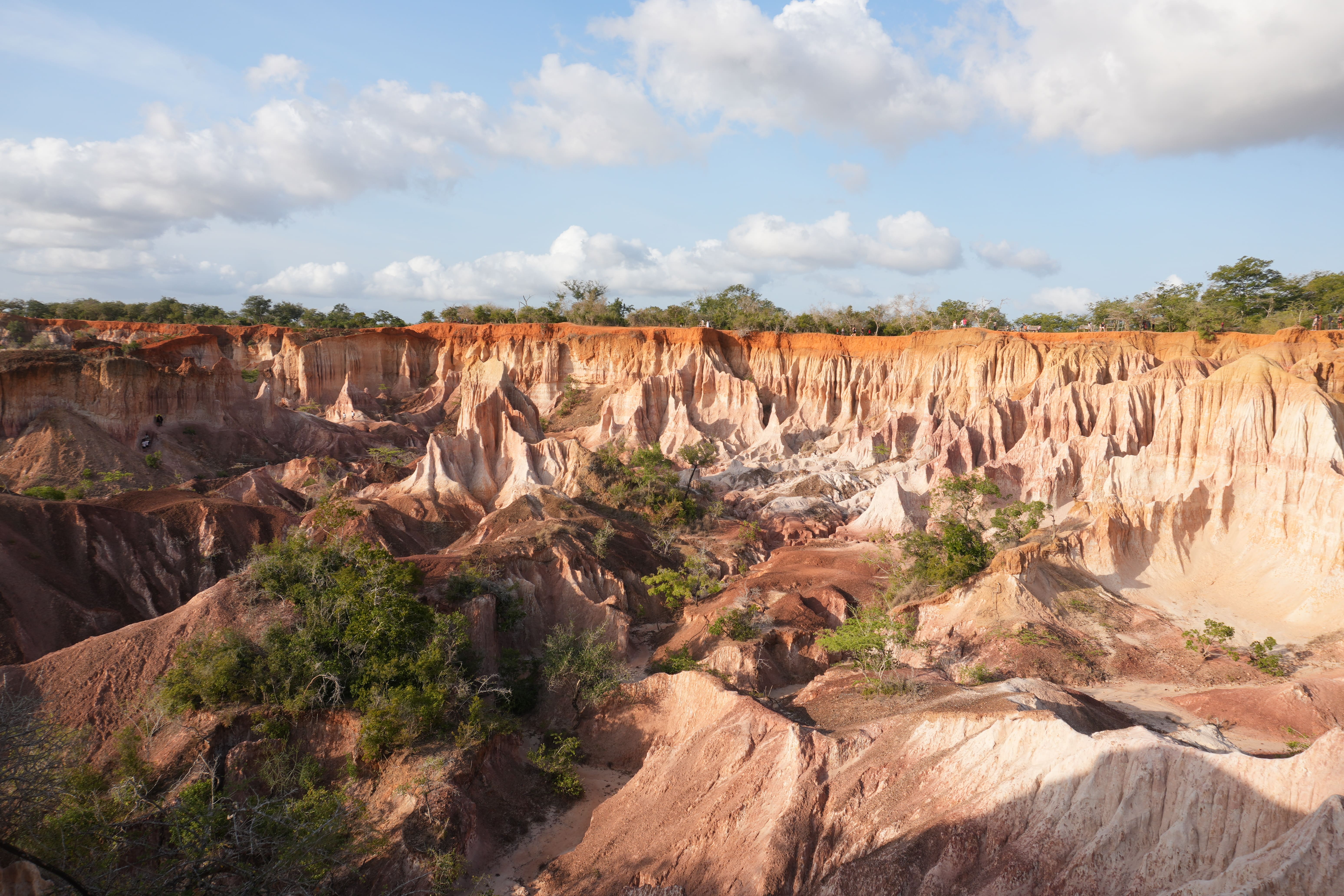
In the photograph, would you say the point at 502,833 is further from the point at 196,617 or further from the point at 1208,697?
the point at 1208,697

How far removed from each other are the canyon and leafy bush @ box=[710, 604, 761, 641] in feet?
0.86

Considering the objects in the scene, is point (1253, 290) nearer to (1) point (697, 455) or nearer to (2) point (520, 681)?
(1) point (697, 455)

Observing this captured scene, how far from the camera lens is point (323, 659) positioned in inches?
501

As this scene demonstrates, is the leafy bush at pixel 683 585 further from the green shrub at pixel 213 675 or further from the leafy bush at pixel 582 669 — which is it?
the green shrub at pixel 213 675

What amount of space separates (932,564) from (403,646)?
14836 millimetres

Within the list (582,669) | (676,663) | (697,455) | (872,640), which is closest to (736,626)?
(676,663)

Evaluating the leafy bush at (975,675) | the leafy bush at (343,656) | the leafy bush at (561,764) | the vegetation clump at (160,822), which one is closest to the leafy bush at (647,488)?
the leafy bush at (975,675)

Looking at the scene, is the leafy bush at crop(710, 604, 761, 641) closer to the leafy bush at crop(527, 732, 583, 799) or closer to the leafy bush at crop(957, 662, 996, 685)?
the leafy bush at crop(957, 662, 996, 685)

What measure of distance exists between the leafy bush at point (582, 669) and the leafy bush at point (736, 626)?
8.78 feet

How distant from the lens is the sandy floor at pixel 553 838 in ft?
37.5

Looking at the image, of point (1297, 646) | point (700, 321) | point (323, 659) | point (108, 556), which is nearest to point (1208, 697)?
point (1297, 646)

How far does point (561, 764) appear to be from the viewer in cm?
1388

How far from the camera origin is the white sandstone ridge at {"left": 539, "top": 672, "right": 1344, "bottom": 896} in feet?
25.8

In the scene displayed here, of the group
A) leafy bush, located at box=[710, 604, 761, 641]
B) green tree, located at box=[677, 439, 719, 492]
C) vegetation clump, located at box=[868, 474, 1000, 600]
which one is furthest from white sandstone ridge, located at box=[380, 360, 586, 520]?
vegetation clump, located at box=[868, 474, 1000, 600]
